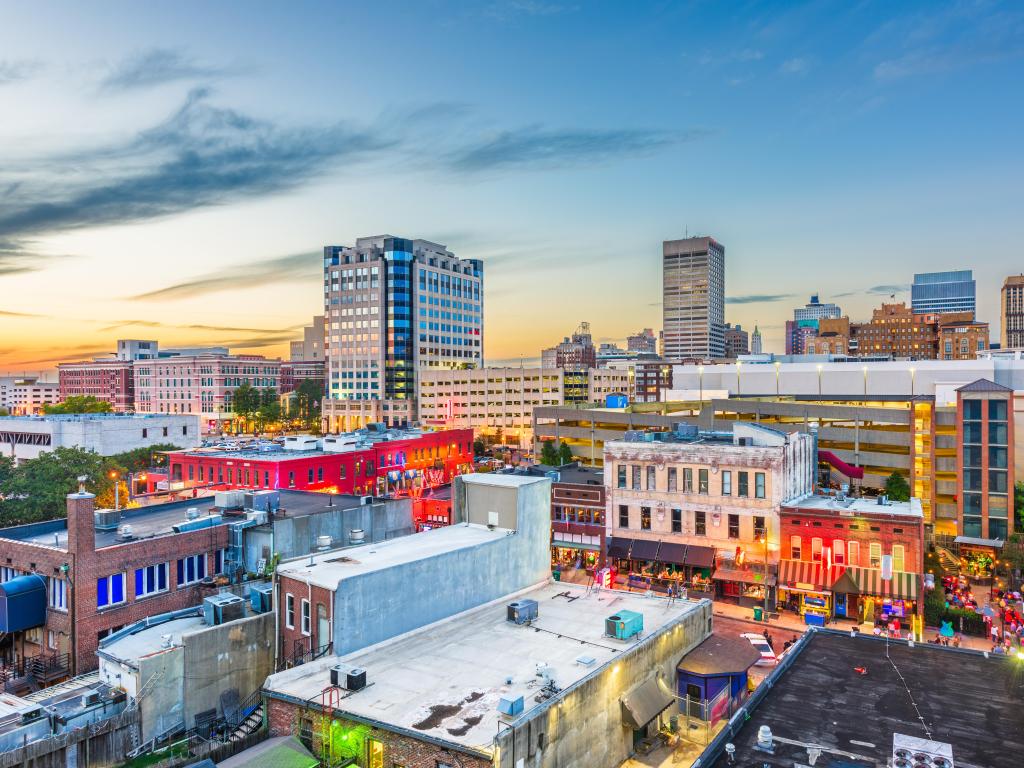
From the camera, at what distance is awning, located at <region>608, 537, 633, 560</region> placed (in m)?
→ 56.0

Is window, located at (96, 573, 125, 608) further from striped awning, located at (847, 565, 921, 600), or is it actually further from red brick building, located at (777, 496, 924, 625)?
striped awning, located at (847, 565, 921, 600)

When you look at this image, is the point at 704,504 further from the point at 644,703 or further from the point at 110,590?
the point at 110,590

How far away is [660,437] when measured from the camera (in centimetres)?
6078

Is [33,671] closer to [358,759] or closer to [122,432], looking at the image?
[358,759]

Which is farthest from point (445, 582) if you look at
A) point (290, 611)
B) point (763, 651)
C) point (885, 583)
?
point (885, 583)

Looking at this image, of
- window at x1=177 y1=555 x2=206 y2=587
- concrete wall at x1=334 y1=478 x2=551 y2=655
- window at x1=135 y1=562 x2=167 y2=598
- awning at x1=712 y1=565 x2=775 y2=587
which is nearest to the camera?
concrete wall at x1=334 y1=478 x2=551 y2=655

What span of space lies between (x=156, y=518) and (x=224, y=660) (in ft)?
60.8

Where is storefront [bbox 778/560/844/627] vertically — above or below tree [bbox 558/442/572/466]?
below

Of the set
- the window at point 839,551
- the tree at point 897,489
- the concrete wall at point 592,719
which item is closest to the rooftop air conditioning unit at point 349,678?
the concrete wall at point 592,719

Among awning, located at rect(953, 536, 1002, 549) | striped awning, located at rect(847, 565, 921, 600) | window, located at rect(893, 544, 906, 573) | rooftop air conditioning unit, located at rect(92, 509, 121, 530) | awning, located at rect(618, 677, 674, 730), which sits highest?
rooftop air conditioning unit, located at rect(92, 509, 121, 530)

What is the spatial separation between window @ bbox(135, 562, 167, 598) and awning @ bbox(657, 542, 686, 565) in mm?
33925

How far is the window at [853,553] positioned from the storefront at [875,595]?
0.41 m

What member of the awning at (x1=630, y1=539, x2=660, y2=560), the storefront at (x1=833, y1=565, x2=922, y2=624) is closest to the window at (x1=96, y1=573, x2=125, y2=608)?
the awning at (x1=630, y1=539, x2=660, y2=560)

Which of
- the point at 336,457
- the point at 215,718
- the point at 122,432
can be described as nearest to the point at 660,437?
the point at 336,457
